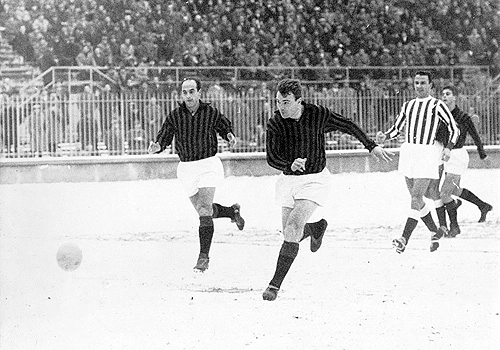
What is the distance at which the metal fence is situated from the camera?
51.8 ft

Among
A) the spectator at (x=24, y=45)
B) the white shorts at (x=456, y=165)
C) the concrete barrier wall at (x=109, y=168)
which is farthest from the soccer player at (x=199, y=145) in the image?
the spectator at (x=24, y=45)

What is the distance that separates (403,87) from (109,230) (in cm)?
926

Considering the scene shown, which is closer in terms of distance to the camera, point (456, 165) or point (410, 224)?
point (410, 224)

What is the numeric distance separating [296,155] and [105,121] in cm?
1032

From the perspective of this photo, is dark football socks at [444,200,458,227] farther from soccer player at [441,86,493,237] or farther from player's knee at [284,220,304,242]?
player's knee at [284,220,304,242]

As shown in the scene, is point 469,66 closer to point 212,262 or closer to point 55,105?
point 55,105

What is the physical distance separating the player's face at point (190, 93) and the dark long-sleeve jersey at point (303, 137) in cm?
132

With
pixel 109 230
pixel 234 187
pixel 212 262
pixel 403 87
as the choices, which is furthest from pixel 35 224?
pixel 403 87

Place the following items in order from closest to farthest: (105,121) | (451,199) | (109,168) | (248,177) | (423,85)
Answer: (423,85), (451,199), (109,168), (248,177), (105,121)

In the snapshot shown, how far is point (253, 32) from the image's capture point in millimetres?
17938

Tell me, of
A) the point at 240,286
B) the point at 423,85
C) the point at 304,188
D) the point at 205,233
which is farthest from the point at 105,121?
the point at 304,188

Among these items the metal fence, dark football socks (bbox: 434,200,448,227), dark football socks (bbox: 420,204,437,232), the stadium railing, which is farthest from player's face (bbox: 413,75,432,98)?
the stadium railing

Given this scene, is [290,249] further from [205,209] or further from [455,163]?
[455,163]

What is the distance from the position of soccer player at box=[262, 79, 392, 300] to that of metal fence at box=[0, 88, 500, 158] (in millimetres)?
9523
